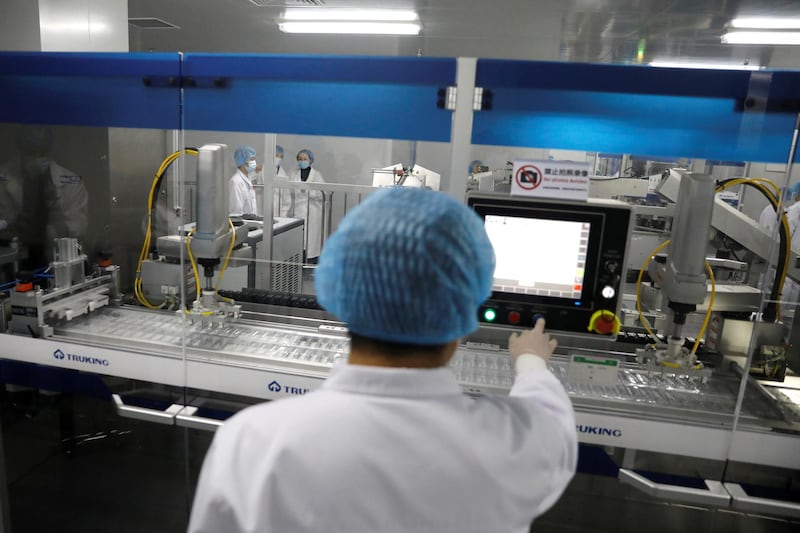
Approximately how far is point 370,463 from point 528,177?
1.16m

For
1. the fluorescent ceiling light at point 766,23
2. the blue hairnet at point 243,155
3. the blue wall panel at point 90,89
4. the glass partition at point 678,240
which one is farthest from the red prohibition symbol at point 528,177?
the fluorescent ceiling light at point 766,23

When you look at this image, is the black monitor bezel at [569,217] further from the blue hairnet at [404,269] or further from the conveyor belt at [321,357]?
the blue hairnet at [404,269]

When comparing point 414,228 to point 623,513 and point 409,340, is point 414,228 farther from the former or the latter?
point 623,513

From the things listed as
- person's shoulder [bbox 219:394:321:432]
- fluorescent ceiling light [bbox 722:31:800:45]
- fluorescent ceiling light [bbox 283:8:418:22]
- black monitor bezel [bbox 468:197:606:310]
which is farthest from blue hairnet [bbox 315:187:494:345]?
fluorescent ceiling light [bbox 722:31:800:45]

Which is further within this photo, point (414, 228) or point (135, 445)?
point (135, 445)

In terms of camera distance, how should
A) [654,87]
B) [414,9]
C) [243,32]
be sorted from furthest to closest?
[243,32]
[414,9]
[654,87]

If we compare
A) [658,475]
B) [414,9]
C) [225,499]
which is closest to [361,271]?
[225,499]

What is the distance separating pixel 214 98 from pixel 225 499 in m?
1.45

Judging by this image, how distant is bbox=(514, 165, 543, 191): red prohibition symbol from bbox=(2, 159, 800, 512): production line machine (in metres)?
0.05

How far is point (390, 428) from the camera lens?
0.80 m

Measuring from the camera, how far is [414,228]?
2.76 feet

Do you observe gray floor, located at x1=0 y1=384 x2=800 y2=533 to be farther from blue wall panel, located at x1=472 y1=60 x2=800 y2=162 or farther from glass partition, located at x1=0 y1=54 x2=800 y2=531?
blue wall panel, located at x1=472 y1=60 x2=800 y2=162

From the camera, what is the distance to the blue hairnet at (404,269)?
2.70 ft

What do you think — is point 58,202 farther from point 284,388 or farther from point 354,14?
point 354,14
